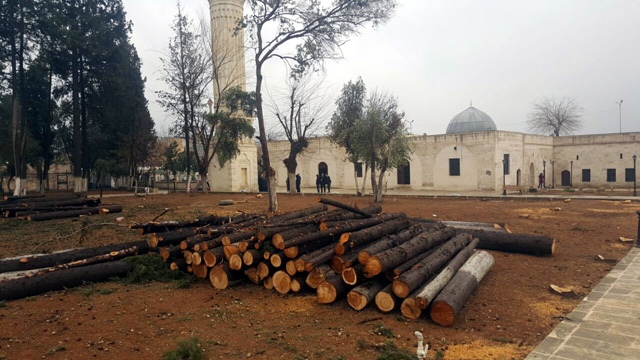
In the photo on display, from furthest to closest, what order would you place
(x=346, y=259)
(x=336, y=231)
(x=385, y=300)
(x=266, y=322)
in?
1. (x=336, y=231)
2. (x=346, y=259)
3. (x=385, y=300)
4. (x=266, y=322)

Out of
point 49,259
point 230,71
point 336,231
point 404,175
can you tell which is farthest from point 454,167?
point 49,259

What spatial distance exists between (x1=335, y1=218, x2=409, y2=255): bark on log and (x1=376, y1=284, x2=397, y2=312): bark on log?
3.26ft

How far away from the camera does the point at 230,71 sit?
100 feet

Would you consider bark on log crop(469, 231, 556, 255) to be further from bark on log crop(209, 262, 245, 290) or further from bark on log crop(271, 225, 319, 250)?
bark on log crop(209, 262, 245, 290)

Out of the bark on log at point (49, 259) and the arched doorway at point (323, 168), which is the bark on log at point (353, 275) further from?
the arched doorway at point (323, 168)

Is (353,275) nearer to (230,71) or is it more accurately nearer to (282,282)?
(282,282)

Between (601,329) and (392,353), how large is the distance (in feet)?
8.90

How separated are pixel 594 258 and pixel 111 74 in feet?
85.9

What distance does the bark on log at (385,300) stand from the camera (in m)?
5.35

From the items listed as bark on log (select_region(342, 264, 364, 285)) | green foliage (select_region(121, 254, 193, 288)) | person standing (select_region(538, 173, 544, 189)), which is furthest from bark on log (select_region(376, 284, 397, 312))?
person standing (select_region(538, 173, 544, 189))

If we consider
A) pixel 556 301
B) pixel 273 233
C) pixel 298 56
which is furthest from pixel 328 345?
pixel 298 56

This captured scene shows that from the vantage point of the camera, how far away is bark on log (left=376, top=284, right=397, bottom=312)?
17.6 ft

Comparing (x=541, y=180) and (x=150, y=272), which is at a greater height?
(x=541, y=180)

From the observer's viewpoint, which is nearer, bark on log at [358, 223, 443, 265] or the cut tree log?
the cut tree log
